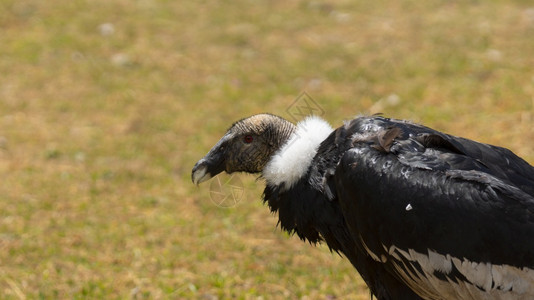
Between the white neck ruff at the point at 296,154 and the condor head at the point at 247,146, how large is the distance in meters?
0.10

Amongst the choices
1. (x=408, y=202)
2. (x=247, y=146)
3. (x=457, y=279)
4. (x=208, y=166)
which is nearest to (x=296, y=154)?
(x=247, y=146)

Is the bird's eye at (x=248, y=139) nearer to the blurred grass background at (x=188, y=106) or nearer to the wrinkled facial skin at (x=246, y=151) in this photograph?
the wrinkled facial skin at (x=246, y=151)

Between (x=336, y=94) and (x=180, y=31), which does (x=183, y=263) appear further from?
(x=180, y=31)

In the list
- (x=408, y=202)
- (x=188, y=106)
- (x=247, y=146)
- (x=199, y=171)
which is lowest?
(x=188, y=106)

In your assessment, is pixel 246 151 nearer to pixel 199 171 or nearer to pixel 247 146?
pixel 247 146

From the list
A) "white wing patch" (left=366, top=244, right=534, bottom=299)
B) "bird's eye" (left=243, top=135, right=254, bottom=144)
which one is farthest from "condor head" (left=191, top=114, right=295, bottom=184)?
"white wing patch" (left=366, top=244, right=534, bottom=299)

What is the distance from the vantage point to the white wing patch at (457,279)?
11.8ft

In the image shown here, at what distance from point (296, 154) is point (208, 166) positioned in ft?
2.04

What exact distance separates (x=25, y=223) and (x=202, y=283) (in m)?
2.07

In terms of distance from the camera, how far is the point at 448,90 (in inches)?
369

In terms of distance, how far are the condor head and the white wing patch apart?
987 mm

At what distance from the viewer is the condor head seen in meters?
4.65

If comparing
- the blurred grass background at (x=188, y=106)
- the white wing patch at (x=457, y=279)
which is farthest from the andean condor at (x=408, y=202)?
the blurred grass background at (x=188, y=106)

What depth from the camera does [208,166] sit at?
469cm
